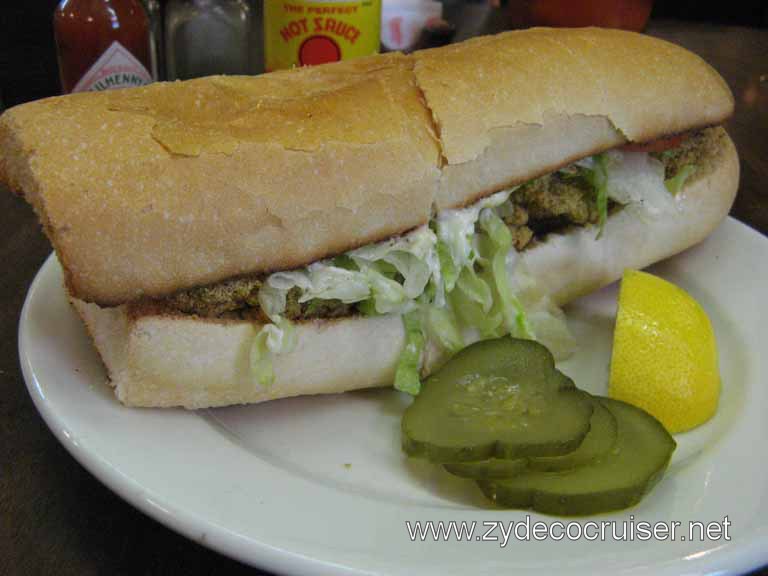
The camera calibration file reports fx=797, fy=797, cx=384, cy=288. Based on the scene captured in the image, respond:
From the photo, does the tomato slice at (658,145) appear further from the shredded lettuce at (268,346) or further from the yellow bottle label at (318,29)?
the yellow bottle label at (318,29)

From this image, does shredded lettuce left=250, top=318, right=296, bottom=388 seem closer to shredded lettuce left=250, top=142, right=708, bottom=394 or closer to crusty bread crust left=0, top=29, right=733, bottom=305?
shredded lettuce left=250, top=142, right=708, bottom=394

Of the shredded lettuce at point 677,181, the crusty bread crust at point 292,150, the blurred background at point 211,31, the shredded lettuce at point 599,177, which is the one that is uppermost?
the crusty bread crust at point 292,150

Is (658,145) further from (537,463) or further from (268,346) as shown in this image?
(268,346)

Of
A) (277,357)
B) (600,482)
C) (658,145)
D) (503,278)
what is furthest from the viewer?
(658,145)

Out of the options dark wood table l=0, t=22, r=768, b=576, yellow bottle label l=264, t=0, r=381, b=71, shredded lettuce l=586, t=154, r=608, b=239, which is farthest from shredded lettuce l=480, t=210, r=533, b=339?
yellow bottle label l=264, t=0, r=381, b=71

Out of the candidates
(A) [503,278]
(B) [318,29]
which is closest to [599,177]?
(A) [503,278]

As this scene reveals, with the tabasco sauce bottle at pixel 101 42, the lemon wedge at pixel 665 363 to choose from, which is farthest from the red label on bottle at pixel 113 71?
the lemon wedge at pixel 665 363

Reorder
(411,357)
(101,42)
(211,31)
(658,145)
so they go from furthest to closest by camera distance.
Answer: (211,31) < (101,42) < (658,145) < (411,357)
